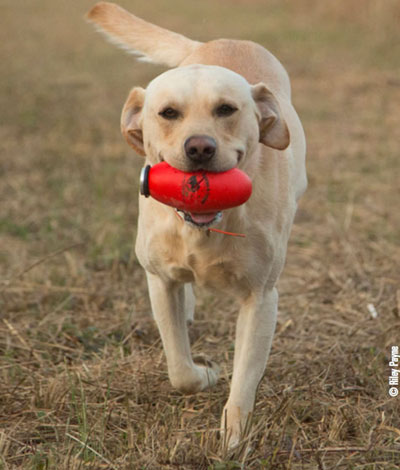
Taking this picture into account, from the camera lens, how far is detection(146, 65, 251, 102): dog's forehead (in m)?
2.58

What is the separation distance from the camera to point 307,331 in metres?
3.84

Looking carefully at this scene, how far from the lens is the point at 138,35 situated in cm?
402

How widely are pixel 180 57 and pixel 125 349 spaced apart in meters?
1.51

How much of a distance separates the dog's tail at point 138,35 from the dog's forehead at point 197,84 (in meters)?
1.29

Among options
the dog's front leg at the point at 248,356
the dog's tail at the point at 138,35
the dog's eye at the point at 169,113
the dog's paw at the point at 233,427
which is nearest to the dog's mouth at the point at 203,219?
the dog's eye at the point at 169,113

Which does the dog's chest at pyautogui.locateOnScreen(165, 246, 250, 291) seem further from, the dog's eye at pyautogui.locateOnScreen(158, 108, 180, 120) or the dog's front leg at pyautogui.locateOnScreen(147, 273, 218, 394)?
the dog's eye at pyautogui.locateOnScreen(158, 108, 180, 120)

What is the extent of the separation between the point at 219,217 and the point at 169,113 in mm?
397

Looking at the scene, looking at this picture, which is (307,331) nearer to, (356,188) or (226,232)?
(226,232)

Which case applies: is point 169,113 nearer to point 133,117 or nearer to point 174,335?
point 133,117

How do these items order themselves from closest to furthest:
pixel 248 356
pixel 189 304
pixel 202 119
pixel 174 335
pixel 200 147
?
pixel 200 147 < pixel 202 119 < pixel 248 356 < pixel 174 335 < pixel 189 304

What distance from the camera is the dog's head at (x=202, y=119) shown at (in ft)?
8.19

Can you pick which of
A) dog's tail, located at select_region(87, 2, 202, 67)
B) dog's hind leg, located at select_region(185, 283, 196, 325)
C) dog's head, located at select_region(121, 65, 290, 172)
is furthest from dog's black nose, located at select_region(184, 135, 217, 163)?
dog's tail, located at select_region(87, 2, 202, 67)

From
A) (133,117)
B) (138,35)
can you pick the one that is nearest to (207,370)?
(133,117)

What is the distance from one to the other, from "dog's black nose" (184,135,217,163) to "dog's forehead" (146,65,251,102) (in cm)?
20
